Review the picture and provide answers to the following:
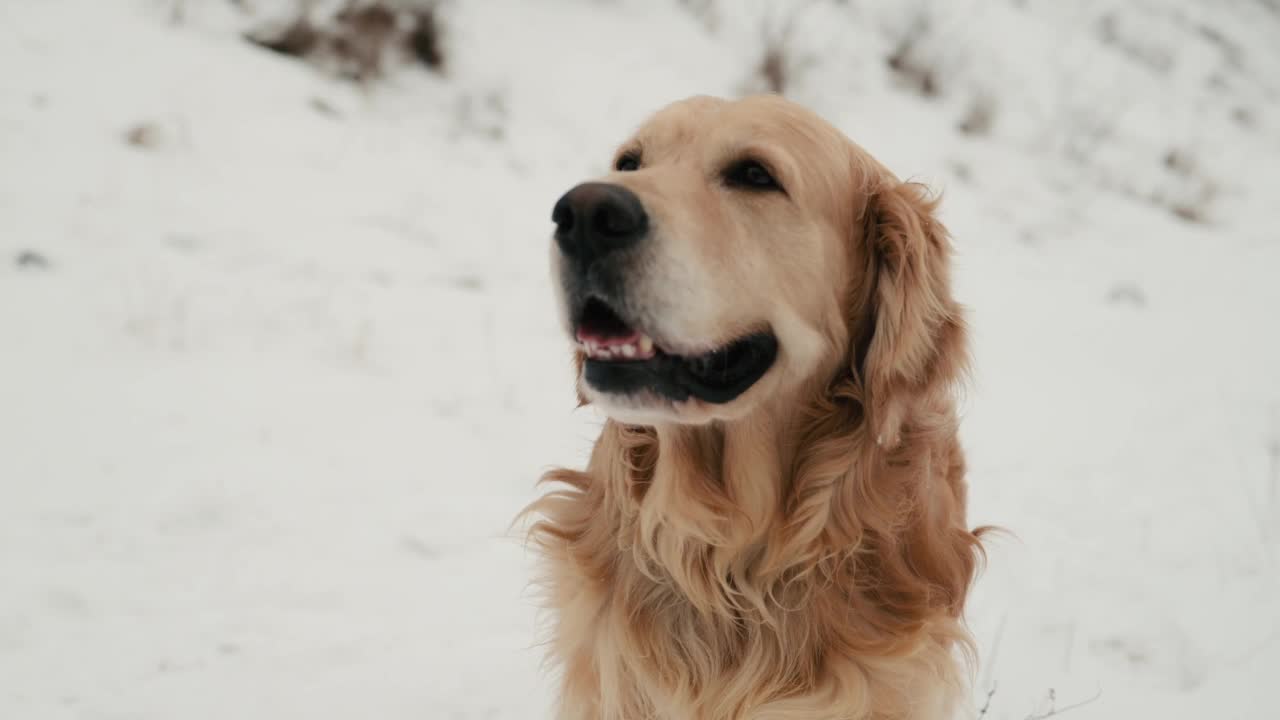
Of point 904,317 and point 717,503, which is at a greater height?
point 904,317

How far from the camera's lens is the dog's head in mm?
1712

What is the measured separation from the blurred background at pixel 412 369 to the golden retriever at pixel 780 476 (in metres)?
0.32

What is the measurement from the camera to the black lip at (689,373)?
1.76 meters

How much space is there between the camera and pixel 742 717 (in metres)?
1.94

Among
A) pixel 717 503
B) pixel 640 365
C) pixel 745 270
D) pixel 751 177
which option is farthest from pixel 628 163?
pixel 717 503

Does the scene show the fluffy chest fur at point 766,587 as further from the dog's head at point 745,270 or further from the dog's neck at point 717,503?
the dog's head at point 745,270

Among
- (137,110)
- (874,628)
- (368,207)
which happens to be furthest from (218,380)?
(874,628)

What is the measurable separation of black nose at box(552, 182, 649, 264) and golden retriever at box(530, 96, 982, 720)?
0.14m

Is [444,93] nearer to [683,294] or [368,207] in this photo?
[368,207]

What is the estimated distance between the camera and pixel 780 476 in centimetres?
205

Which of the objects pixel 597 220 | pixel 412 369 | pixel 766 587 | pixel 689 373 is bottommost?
pixel 412 369

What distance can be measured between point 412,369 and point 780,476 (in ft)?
8.12

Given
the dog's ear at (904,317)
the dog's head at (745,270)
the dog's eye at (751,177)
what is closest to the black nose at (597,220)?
the dog's head at (745,270)

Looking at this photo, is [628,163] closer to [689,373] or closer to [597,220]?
[597,220]
